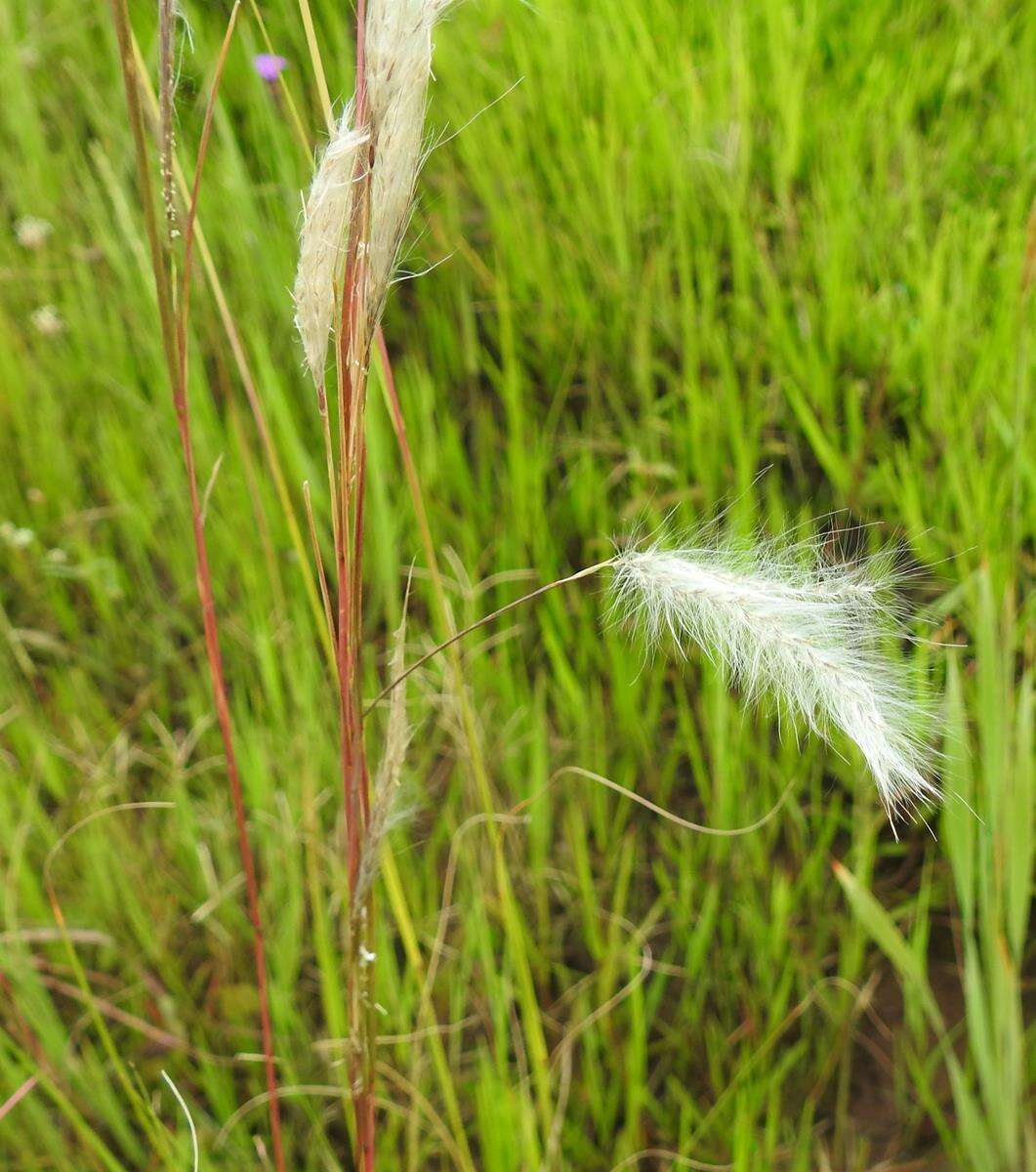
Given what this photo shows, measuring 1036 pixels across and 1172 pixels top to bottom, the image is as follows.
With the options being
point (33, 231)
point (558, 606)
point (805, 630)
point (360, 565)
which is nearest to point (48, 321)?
point (33, 231)

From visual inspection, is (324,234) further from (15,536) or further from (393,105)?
(15,536)

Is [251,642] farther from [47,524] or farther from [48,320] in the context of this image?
[48,320]

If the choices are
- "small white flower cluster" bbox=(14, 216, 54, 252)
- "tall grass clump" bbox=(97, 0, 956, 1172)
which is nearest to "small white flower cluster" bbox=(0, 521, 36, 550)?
"small white flower cluster" bbox=(14, 216, 54, 252)

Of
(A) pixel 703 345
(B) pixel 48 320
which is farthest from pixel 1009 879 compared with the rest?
(B) pixel 48 320

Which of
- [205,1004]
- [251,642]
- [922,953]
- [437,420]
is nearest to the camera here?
[922,953]

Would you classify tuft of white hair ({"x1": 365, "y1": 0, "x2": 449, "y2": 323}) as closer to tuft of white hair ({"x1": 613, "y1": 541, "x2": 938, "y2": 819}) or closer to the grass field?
tuft of white hair ({"x1": 613, "y1": 541, "x2": 938, "y2": 819})

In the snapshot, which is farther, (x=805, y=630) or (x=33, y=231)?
(x=33, y=231)
